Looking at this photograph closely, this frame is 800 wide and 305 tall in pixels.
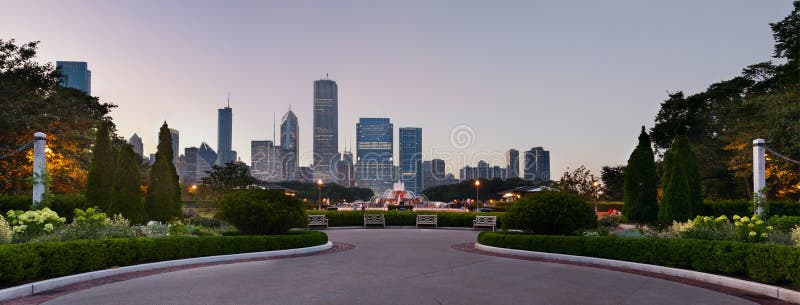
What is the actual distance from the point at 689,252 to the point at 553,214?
4403mm

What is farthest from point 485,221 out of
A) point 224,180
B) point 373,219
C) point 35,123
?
point 224,180

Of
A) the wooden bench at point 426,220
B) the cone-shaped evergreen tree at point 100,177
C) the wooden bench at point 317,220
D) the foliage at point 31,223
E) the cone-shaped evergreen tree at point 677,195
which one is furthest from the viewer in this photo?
the wooden bench at point 426,220

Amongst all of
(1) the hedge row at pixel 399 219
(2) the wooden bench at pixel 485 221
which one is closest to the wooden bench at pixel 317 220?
(1) the hedge row at pixel 399 219

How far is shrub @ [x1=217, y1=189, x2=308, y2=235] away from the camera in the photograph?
14547mm

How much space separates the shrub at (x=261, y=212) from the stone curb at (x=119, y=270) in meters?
1.36

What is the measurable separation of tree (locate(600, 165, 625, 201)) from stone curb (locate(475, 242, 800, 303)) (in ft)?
147

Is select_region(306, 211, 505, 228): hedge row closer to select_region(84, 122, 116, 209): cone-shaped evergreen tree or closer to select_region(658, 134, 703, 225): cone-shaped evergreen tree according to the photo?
→ select_region(658, 134, 703, 225): cone-shaped evergreen tree

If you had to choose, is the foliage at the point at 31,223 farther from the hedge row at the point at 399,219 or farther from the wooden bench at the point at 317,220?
the hedge row at the point at 399,219

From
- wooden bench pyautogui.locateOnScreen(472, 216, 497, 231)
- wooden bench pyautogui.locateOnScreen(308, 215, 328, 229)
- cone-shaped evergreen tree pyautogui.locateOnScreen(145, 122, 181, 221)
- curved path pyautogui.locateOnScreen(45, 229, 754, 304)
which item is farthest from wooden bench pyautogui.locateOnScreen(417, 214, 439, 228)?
curved path pyautogui.locateOnScreen(45, 229, 754, 304)

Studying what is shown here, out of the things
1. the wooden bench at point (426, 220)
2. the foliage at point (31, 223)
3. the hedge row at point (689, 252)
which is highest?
the foliage at point (31, 223)

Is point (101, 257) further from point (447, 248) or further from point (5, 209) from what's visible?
point (5, 209)

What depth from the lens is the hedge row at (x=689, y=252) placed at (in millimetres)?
8484

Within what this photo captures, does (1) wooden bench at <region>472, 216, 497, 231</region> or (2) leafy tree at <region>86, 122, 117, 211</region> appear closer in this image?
(2) leafy tree at <region>86, 122, 117, 211</region>

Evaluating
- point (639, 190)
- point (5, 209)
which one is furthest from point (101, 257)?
point (639, 190)
